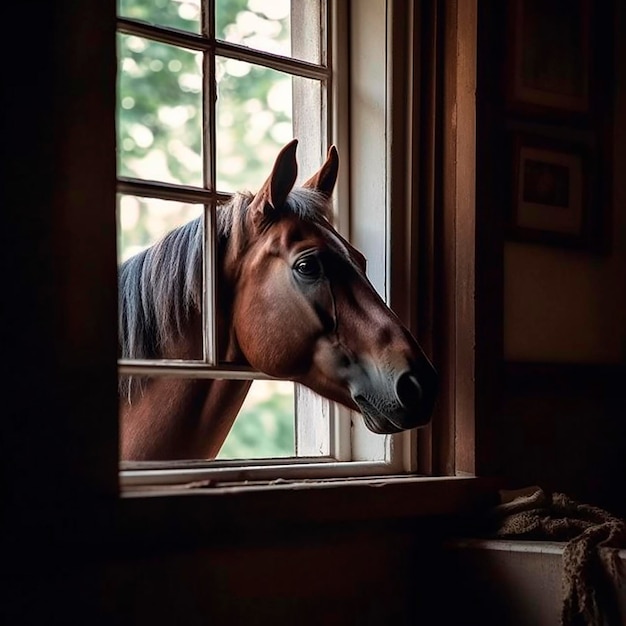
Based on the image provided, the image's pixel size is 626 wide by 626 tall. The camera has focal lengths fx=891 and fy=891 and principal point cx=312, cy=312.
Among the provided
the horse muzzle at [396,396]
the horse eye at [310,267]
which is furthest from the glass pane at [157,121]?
the horse muzzle at [396,396]

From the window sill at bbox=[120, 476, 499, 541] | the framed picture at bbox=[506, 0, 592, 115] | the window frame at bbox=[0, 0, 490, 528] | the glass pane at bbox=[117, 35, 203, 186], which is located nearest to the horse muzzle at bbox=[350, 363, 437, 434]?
the window sill at bbox=[120, 476, 499, 541]

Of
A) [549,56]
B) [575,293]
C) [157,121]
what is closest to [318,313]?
[575,293]

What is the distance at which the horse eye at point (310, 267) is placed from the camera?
1.68m

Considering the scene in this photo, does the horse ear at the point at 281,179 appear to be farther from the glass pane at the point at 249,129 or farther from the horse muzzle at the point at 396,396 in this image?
the glass pane at the point at 249,129

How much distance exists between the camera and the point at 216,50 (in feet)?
5.49

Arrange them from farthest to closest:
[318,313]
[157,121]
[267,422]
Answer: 1. [267,422]
2. [157,121]
3. [318,313]

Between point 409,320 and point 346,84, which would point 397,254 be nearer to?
point 409,320

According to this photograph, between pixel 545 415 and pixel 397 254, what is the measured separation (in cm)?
50

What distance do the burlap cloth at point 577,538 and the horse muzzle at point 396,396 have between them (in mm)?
254

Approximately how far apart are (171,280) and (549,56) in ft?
3.15

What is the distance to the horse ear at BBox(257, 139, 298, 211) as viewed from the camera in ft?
5.56

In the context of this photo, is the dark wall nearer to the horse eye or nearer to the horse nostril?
the horse nostril

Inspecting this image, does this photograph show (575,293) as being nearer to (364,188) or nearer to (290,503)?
(364,188)

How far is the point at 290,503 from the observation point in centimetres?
144
